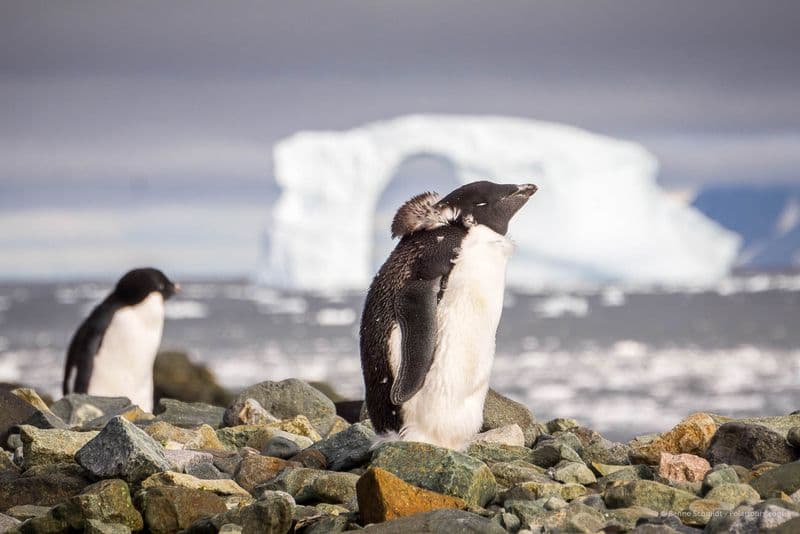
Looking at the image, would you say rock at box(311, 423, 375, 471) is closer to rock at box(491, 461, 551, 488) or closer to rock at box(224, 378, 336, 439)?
rock at box(491, 461, 551, 488)

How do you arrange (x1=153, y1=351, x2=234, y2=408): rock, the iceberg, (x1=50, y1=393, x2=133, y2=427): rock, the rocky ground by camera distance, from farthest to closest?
1. the iceberg
2. (x1=153, y1=351, x2=234, y2=408): rock
3. (x1=50, y1=393, x2=133, y2=427): rock
4. the rocky ground

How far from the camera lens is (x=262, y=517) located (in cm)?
344

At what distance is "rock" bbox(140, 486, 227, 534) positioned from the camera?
12.0 ft

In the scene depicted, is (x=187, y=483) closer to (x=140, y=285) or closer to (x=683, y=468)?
(x=683, y=468)

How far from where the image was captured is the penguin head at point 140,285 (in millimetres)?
8156

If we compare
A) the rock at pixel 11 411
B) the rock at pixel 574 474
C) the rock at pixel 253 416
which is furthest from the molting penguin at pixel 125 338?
the rock at pixel 574 474

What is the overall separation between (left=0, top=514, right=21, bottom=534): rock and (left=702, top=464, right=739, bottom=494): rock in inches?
89.0

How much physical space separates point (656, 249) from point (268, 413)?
38975 mm

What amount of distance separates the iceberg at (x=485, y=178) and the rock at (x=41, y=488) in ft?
109

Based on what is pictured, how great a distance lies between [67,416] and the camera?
6.01 m

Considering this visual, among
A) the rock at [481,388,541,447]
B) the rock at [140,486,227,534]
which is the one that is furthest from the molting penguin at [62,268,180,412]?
the rock at [140,486,227,534]

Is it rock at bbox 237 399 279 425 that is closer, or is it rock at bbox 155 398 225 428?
rock at bbox 237 399 279 425

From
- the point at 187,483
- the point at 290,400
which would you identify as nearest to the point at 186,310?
the point at 290,400

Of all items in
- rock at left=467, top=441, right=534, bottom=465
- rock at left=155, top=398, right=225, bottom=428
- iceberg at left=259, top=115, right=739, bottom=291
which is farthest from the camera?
iceberg at left=259, top=115, right=739, bottom=291
